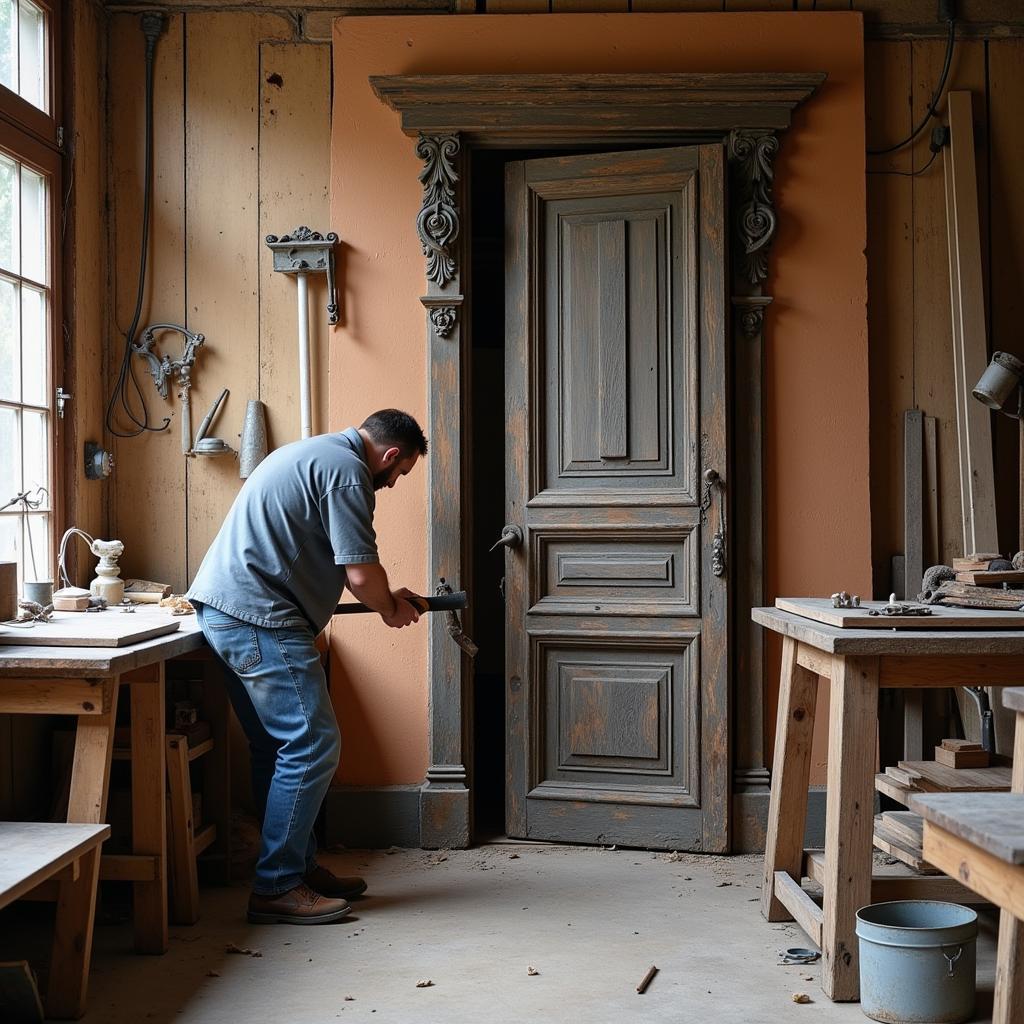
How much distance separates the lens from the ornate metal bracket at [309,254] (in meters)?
4.43

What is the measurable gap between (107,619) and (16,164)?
161 cm

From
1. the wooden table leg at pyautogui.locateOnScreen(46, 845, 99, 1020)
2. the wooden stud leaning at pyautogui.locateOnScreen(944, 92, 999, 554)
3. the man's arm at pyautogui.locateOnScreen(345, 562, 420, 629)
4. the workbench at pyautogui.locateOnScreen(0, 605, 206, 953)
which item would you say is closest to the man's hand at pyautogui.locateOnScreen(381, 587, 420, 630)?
the man's arm at pyautogui.locateOnScreen(345, 562, 420, 629)

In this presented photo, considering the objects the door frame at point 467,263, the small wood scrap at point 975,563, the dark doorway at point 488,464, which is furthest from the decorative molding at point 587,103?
the small wood scrap at point 975,563

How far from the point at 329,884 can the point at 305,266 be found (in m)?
2.27

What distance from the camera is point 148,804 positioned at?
331 centimetres

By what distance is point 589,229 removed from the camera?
4.45m

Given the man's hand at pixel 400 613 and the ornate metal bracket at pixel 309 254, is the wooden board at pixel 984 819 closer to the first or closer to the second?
the man's hand at pixel 400 613

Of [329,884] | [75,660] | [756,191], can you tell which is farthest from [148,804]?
[756,191]

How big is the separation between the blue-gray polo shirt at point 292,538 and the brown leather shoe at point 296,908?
2.72 feet

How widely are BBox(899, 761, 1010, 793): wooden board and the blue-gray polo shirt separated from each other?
5.80ft

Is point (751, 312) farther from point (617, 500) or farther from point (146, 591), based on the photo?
point (146, 591)

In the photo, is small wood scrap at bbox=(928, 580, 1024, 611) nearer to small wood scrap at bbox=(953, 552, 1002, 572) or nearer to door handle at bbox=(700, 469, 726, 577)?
small wood scrap at bbox=(953, 552, 1002, 572)

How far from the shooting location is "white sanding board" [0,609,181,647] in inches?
120

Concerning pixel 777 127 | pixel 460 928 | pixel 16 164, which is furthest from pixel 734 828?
pixel 16 164
